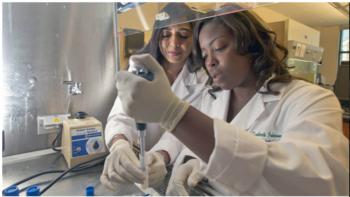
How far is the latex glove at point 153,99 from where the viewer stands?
495 millimetres

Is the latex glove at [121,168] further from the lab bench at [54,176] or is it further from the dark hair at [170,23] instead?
the dark hair at [170,23]

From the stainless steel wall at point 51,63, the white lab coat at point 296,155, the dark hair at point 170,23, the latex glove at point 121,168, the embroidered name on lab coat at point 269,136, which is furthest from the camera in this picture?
the stainless steel wall at point 51,63

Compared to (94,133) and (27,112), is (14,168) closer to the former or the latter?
(27,112)

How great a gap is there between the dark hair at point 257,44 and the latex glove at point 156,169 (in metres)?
0.42

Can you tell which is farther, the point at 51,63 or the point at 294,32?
the point at 51,63

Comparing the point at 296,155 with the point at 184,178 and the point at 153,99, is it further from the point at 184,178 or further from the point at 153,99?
the point at 184,178

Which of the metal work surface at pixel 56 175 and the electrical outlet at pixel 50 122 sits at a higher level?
the electrical outlet at pixel 50 122

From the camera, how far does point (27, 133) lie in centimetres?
A: 107

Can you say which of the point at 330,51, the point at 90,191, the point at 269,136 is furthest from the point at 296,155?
the point at 90,191

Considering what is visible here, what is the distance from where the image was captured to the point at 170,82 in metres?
0.65

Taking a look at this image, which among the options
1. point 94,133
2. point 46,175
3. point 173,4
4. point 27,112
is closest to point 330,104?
point 173,4

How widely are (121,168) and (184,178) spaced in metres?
0.21

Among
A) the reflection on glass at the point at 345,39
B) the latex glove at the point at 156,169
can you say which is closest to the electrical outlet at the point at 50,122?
the latex glove at the point at 156,169

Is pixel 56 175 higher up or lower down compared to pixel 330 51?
lower down
